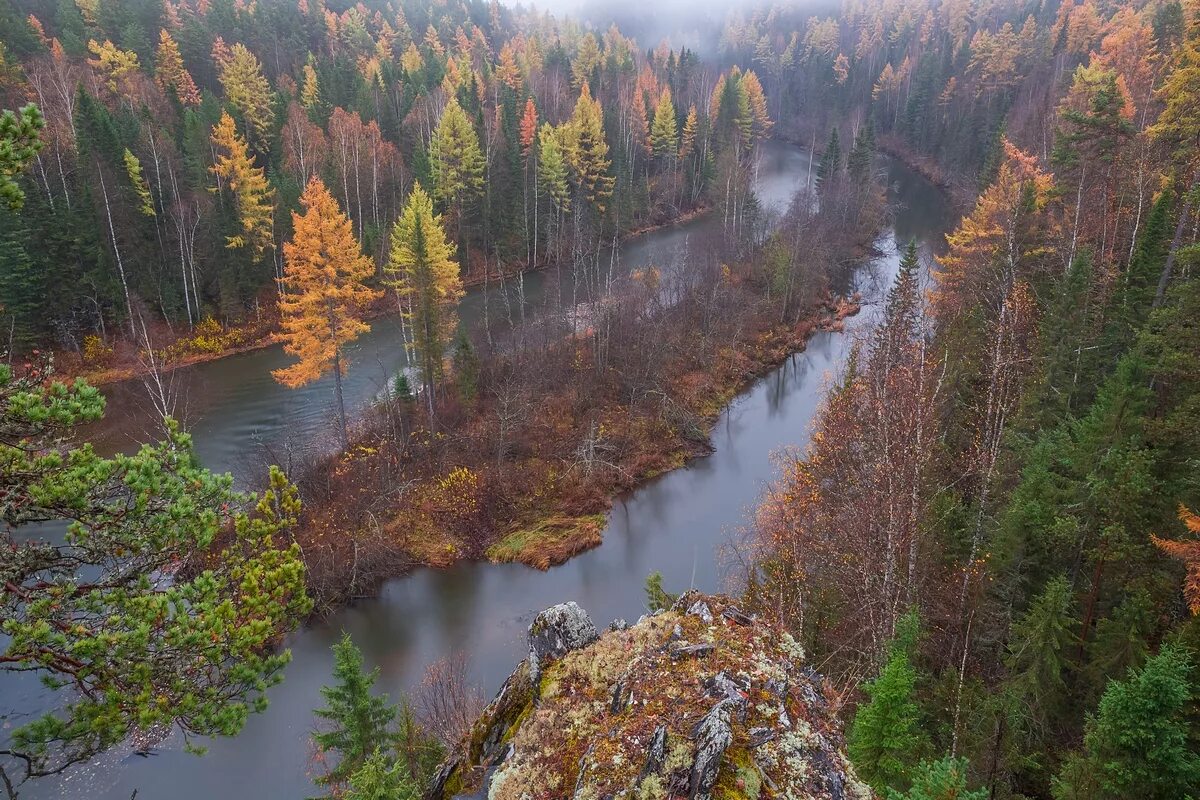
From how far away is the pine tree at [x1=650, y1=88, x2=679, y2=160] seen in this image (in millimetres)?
62969

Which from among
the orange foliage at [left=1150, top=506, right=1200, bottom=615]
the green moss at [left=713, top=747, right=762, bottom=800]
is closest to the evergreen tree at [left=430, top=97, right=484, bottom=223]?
the orange foliage at [left=1150, top=506, right=1200, bottom=615]

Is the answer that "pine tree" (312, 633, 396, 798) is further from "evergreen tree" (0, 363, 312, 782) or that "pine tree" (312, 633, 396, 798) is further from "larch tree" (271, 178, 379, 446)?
"larch tree" (271, 178, 379, 446)

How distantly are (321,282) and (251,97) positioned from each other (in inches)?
1344

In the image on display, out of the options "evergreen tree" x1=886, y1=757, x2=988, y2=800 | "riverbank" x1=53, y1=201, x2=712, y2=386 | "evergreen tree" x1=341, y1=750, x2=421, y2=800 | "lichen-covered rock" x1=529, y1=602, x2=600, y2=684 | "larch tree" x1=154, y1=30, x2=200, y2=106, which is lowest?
"riverbank" x1=53, y1=201, x2=712, y2=386

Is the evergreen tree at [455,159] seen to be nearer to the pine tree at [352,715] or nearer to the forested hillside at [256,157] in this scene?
the forested hillside at [256,157]

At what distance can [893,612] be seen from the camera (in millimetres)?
12453

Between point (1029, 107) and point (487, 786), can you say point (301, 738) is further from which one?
point (1029, 107)

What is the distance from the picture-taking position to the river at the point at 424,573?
15961 millimetres

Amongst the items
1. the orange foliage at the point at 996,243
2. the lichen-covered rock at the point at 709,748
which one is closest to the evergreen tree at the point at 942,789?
the lichen-covered rock at the point at 709,748

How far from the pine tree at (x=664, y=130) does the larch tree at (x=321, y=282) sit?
46378 mm

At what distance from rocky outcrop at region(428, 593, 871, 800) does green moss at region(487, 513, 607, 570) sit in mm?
18381

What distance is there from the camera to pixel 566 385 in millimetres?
32031

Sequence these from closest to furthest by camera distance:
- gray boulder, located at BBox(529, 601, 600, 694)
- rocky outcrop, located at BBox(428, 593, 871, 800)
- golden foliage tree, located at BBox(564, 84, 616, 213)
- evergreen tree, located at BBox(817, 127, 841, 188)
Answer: rocky outcrop, located at BBox(428, 593, 871, 800) < gray boulder, located at BBox(529, 601, 600, 694) < golden foliage tree, located at BBox(564, 84, 616, 213) < evergreen tree, located at BBox(817, 127, 841, 188)

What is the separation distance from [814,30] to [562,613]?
137m
